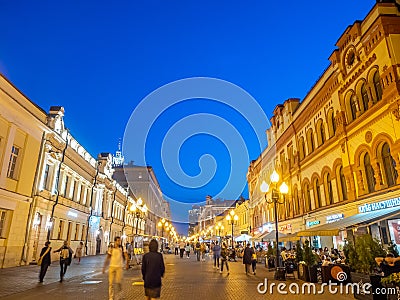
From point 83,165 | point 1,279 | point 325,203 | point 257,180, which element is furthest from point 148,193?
point 1,279

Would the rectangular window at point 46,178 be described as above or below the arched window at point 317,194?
above

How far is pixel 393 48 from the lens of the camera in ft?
51.5

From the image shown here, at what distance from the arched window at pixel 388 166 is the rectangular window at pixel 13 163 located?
74.4 ft

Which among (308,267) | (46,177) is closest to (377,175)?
(308,267)

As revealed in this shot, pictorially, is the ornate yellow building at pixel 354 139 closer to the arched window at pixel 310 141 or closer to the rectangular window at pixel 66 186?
the arched window at pixel 310 141

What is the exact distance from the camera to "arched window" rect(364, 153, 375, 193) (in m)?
17.6

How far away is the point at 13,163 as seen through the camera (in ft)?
67.9

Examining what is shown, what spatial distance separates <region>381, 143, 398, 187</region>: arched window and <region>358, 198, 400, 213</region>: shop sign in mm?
1127

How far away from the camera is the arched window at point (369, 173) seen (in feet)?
57.6

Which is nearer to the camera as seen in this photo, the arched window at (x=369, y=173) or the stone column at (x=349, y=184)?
the arched window at (x=369, y=173)

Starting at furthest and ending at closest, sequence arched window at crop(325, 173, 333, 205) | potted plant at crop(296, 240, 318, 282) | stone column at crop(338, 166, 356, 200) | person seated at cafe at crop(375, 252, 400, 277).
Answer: arched window at crop(325, 173, 333, 205)
stone column at crop(338, 166, 356, 200)
potted plant at crop(296, 240, 318, 282)
person seated at cafe at crop(375, 252, 400, 277)

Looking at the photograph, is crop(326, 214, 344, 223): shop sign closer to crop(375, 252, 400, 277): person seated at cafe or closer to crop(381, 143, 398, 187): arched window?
crop(381, 143, 398, 187): arched window

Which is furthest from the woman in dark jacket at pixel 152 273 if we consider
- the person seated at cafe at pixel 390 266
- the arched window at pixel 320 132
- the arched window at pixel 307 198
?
the arched window at pixel 307 198

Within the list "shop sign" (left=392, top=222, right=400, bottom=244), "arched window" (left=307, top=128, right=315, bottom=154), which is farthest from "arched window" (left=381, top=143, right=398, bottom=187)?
"arched window" (left=307, top=128, right=315, bottom=154)
